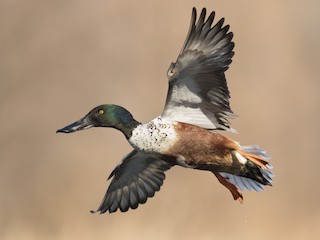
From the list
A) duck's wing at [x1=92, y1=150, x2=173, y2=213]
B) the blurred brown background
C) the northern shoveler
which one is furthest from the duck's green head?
the blurred brown background

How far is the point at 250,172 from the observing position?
5.79 meters

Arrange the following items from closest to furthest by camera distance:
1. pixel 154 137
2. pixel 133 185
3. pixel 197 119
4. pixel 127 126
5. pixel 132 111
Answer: pixel 154 137
pixel 127 126
pixel 197 119
pixel 133 185
pixel 132 111

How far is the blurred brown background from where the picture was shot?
Answer: 9031 mm

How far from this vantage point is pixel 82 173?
9.09 metres

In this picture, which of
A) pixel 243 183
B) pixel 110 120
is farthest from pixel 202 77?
pixel 243 183

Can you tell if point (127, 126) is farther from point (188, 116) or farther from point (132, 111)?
point (132, 111)

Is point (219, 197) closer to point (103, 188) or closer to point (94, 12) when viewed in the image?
point (103, 188)

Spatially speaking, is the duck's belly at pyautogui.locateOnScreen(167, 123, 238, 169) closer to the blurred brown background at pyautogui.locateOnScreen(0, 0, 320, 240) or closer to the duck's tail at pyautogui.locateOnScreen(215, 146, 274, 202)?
the duck's tail at pyautogui.locateOnScreen(215, 146, 274, 202)

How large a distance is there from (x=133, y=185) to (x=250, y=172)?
36.2 inches

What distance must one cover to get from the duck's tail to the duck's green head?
61cm

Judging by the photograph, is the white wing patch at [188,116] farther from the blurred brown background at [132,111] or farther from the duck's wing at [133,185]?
the blurred brown background at [132,111]

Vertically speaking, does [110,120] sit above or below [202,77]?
below
